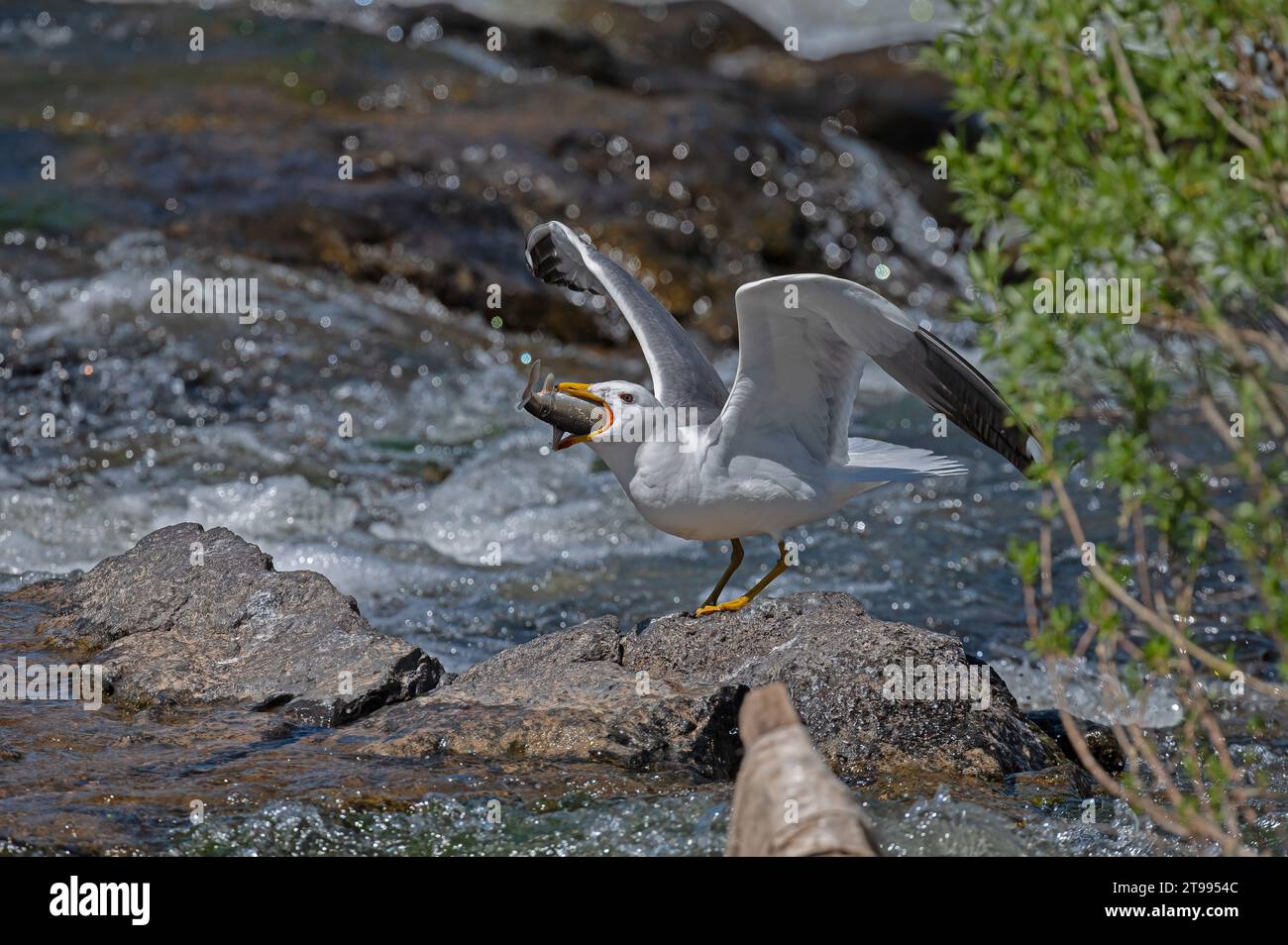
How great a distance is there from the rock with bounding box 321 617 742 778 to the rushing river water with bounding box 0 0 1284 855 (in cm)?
18

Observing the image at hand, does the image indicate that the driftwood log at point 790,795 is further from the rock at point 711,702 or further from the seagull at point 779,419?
the seagull at point 779,419

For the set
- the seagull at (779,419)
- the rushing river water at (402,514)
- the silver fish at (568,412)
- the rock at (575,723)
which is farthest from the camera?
the silver fish at (568,412)

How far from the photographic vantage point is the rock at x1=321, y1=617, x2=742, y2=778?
5.06 m

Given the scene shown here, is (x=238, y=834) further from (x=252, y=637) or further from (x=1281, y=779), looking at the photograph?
(x=1281, y=779)

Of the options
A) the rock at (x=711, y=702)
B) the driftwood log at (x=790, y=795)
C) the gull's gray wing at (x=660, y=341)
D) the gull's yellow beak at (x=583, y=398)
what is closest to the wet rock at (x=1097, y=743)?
the rock at (x=711, y=702)

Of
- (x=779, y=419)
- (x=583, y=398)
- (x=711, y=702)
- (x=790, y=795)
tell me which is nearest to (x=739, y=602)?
(x=779, y=419)

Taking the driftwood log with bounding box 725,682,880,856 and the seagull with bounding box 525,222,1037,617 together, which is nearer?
the driftwood log with bounding box 725,682,880,856

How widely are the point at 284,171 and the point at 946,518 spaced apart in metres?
7.50

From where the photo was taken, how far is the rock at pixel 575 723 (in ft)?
16.6

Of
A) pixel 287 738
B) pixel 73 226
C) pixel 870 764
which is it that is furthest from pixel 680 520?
pixel 73 226

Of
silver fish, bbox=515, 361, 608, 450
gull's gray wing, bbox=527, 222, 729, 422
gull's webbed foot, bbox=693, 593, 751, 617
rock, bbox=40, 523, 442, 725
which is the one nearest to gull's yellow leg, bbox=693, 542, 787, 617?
gull's webbed foot, bbox=693, 593, 751, 617

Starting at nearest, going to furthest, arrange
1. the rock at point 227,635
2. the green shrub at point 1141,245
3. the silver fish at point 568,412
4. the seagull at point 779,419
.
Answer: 1. the green shrub at point 1141,245
2. the seagull at point 779,419
3. the rock at point 227,635
4. the silver fish at point 568,412

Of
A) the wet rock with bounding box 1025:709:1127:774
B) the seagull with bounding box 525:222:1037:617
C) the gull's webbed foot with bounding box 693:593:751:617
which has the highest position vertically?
the seagull with bounding box 525:222:1037:617

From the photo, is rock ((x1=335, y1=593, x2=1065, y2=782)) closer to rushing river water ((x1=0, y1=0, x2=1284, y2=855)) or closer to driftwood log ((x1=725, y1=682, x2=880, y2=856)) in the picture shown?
rushing river water ((x1=0, y1=0, x2=1284, y2=855))
